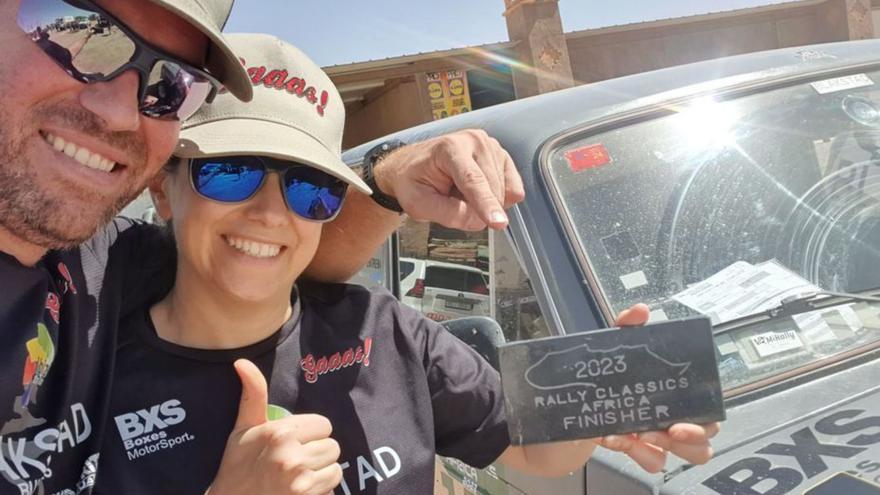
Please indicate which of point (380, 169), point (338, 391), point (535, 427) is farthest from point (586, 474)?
point (380, 169)

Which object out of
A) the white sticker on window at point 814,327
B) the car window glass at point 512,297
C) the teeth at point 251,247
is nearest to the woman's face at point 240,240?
the teeth at point 251,247

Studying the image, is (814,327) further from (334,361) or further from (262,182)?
(262,182)

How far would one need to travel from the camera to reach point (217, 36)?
1.37 meters

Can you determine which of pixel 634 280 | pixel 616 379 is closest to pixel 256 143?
pixel 616 379

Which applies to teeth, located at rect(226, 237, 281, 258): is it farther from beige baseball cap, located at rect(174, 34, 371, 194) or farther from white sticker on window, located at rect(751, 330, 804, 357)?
white sticker on window, located at rect(751, 330, 804, 357)

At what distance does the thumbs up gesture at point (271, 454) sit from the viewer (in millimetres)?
1193

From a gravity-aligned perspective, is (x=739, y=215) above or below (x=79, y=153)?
below

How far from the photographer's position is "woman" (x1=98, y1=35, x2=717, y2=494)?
1397 mm

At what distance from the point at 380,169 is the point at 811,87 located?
4.45ft

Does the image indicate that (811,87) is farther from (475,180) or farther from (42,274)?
(42,274)

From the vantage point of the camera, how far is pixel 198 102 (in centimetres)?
150

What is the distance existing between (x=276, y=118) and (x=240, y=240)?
29cm

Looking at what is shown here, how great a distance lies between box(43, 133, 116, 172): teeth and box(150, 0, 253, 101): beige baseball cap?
29cm

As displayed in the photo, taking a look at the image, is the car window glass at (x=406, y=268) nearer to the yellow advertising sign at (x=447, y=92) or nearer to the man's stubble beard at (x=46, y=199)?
the man's stubble beard at (x=46, y=199)
